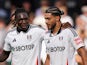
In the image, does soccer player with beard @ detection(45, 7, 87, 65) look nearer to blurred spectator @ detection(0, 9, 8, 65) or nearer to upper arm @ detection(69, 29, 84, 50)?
upper arm @ detection(69, 29, 84, 50)

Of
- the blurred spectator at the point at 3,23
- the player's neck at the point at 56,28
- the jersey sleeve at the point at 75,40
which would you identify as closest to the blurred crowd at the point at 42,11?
the blurred spectator at the point at 3,23

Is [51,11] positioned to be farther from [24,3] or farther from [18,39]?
[24,3]

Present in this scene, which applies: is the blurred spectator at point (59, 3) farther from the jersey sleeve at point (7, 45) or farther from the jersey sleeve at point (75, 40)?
the jersey sleeve at point (75, 40)

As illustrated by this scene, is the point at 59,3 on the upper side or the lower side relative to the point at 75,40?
upper

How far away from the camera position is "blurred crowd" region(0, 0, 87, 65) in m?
17.2

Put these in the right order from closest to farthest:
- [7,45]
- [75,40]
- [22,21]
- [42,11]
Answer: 1. [75,40]
2. [22,21]
3. [7,45]
4. [42,11]

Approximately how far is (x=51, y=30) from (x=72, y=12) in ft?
25.5

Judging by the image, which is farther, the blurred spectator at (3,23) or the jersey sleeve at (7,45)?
the blurred spectator at (3,23)

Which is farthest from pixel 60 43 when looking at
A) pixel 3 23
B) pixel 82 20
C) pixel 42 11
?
pixel 3 23

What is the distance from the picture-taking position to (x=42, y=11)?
59.7ft

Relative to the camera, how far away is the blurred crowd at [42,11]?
1717 cm

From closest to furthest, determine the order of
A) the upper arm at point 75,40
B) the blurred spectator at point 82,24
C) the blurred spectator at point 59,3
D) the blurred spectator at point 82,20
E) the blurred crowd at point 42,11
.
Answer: the upper arm at point 75,40, the blurred spectator at point 82,24, the blurred spectator at point 82,20, the blurred crowd at point 42,11, the blurred spectator at point 59,3

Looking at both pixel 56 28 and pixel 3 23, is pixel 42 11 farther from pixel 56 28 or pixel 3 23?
pixel 56 28

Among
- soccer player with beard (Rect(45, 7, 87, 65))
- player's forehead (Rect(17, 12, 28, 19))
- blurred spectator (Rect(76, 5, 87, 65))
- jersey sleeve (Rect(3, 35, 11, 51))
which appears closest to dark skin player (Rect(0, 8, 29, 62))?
player's forehead (Rect(17, 12, 28, 19))
